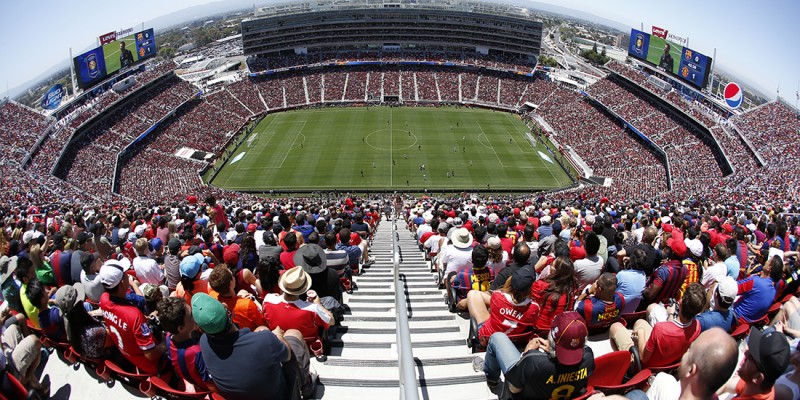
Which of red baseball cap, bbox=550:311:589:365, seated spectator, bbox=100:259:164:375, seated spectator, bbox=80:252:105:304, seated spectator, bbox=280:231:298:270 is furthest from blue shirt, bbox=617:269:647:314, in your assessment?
seated spectator, bbox=80:252:105:304

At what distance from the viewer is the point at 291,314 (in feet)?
20.0

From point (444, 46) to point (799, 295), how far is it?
278ft

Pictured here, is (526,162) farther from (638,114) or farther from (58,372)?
(58,372)

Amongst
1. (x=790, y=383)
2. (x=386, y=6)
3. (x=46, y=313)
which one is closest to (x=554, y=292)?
(x=790, y=383)

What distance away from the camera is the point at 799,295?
8.02 m

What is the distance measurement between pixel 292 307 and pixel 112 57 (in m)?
71.8

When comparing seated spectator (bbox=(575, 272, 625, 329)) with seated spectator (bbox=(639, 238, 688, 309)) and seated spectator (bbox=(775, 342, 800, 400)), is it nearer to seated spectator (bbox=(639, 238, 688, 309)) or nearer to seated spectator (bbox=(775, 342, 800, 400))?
seated spectator (bbox=(639, 238, 688, 309))

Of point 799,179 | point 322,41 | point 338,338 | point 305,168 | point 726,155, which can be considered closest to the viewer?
point 338,338

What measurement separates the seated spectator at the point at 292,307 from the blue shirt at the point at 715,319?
5.48m

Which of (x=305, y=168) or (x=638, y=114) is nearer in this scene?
(x=305, y=168)

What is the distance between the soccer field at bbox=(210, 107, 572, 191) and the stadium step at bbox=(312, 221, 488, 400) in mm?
35226

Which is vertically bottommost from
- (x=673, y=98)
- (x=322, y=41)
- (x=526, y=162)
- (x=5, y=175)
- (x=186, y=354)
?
(x=526, y=162)

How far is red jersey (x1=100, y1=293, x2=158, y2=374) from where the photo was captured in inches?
220

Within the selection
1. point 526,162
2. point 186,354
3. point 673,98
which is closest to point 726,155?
point 673,98
